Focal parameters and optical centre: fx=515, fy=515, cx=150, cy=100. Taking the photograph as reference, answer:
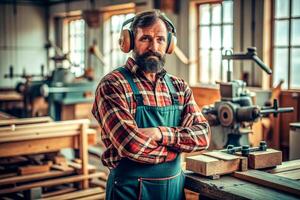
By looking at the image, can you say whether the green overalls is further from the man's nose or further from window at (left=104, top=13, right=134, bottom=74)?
window at (left=104, top=13, right=134, bottom=74)

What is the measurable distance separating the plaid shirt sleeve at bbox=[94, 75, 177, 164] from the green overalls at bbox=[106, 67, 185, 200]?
5 cm

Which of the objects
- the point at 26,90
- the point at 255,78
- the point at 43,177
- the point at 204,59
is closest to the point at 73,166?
the point at 43,177

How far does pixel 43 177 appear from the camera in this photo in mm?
4629

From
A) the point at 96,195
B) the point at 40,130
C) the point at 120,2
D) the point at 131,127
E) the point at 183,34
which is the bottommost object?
the point at 96,195

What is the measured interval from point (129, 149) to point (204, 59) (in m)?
5.36

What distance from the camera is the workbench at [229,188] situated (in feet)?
6.50

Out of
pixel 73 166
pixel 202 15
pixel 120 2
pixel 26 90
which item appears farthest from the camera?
pixel 120 2

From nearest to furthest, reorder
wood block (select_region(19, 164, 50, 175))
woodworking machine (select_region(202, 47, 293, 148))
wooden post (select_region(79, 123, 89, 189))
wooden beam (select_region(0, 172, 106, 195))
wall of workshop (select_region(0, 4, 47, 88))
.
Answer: woodworking machine (select_region(202, 47, 293, 148))
wooden beam (select_region(0, 172, 106, 195))
wood block (select_region(19, 164, 50, 175))
wooden post (select_region(79, 123, 89, 189))
wall of workshop (select_region(0, 4, 47, 88))

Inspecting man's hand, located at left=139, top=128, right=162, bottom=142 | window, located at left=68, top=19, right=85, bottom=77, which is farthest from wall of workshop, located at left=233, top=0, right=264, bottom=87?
window, located at left=68, top=19, right=85, bottom=77

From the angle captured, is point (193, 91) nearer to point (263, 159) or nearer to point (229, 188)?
point (263, 159)

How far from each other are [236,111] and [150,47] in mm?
1442

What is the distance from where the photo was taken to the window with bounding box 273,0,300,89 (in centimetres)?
594

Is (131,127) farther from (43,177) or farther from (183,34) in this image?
(183,34)

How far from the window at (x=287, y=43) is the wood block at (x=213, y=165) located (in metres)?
3.92
